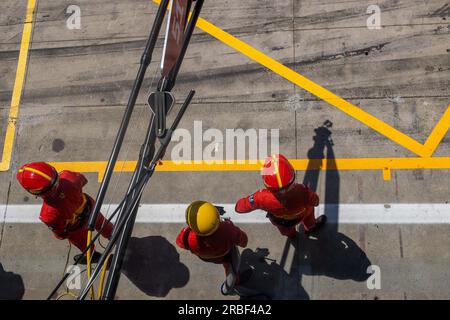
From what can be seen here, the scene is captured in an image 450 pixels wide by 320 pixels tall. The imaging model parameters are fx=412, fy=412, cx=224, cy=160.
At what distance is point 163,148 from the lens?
11.4ft

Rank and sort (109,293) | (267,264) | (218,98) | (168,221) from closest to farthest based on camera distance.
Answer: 1. (109,293)
2. (267,264)
3. (168,221)
4. (218,98)

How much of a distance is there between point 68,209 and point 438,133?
20.1ft

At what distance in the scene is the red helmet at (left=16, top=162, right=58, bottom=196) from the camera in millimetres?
5207

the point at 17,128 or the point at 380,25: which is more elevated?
the point at 380,25

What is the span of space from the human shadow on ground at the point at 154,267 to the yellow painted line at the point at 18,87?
312cm

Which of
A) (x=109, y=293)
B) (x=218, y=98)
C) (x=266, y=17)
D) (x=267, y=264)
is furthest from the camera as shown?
(x=266, y=17)

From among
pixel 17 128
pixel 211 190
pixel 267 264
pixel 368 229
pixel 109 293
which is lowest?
pixel 109 293

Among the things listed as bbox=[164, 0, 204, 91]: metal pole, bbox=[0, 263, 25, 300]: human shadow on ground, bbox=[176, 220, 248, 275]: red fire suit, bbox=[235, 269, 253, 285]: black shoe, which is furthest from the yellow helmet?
bbox=[0, 263, 25, 300]: human shadow on ground

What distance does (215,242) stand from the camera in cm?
524

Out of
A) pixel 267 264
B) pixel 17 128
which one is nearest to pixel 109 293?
pixel 267 264

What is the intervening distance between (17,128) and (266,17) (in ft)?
17.9

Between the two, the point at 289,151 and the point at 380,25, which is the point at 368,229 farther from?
the point at 380,25

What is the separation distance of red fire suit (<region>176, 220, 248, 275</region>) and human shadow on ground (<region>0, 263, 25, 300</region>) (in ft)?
10.9

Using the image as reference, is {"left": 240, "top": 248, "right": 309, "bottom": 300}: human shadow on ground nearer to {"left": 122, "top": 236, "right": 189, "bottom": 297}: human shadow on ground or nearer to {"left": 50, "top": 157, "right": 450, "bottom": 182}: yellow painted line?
{"left": 122, "top": 236, "right": 189, "bottom": 297}: human shadow on ground
